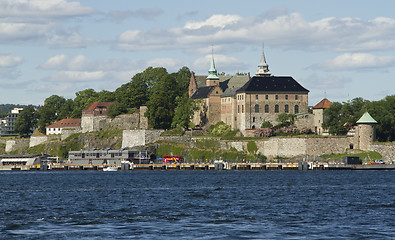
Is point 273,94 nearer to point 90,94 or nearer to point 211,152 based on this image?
point 211,152

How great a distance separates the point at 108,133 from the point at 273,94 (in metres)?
32.7

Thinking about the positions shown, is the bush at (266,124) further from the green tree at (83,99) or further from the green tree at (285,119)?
Answer: the green tree at (83,99)

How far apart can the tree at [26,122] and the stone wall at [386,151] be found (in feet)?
283

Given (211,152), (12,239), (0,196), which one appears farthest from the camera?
(211,152)

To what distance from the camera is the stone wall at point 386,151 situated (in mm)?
113250

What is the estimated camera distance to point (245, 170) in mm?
121062

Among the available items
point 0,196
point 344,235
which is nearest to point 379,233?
point 344,235

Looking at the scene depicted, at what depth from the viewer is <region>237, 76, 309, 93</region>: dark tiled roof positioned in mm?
134625

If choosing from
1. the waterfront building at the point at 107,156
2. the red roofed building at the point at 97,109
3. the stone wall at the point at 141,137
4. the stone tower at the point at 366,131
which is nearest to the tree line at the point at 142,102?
the red roofed building at the point at 97,109

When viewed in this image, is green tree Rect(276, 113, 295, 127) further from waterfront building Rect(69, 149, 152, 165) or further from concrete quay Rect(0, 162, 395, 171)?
waterfront building Rect(69, 149, 152, 165)

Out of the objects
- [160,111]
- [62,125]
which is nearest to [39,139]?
[62,125]

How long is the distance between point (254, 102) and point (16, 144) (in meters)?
56.6

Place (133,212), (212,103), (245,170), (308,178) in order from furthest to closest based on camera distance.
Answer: (212,103)
(245,170)
(308,178)
(133,212)

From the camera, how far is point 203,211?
53219 mm
